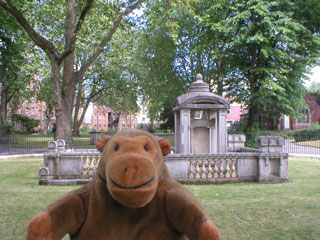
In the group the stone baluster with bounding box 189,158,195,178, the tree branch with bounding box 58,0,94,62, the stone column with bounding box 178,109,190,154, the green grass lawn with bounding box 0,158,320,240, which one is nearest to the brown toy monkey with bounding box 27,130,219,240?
the green grass lawn with bounding box 0,158,320,240

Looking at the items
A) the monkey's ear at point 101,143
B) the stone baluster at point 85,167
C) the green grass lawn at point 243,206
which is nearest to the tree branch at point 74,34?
the stone baluster at point 85,167

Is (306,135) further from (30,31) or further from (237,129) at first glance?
(30,31)

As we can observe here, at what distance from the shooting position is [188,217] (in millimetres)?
2131

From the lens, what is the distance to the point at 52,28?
1728 cm

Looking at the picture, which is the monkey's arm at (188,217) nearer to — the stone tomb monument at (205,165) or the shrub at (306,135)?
→ the stone tomb monument at (205,165)

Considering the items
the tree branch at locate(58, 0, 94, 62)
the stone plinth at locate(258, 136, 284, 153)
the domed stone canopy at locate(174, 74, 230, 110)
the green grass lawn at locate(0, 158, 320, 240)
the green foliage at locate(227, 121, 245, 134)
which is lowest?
the green grass lawn at locate(0, 158, 320, 240)

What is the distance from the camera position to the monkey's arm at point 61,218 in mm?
2047

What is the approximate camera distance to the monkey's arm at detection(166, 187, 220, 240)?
194cm

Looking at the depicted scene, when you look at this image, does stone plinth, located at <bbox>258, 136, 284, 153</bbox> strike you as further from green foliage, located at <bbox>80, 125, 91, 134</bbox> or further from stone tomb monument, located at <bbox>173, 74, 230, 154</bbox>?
green foliage, located at <bbox>80, 125, 91, 134</bbox>

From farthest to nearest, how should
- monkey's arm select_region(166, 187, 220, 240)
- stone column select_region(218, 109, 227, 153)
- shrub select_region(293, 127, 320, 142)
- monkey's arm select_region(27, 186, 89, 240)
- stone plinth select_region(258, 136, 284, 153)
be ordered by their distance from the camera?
shrub select_region(293, 127, 320, 142) < stone column select_region(218, 109, 227, 153) < stone plinth select_region(258, 136, 284, 153) < monkey's arm select_region(27, 186, 89, 240) < monkey's arm select_region(166, 187, 220, 240)

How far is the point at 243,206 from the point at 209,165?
2.86 metres

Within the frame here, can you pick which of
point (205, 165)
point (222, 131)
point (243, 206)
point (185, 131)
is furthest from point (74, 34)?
point (243, 206)

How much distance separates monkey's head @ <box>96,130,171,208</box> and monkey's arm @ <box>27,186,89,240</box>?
452mm

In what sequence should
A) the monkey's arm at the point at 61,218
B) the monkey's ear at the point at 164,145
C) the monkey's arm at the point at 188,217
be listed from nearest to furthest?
the monkey's arm at the point at 188,217 < the monkey's arm at the point at 61,218 < the monkey's ear at the point at 164,145
